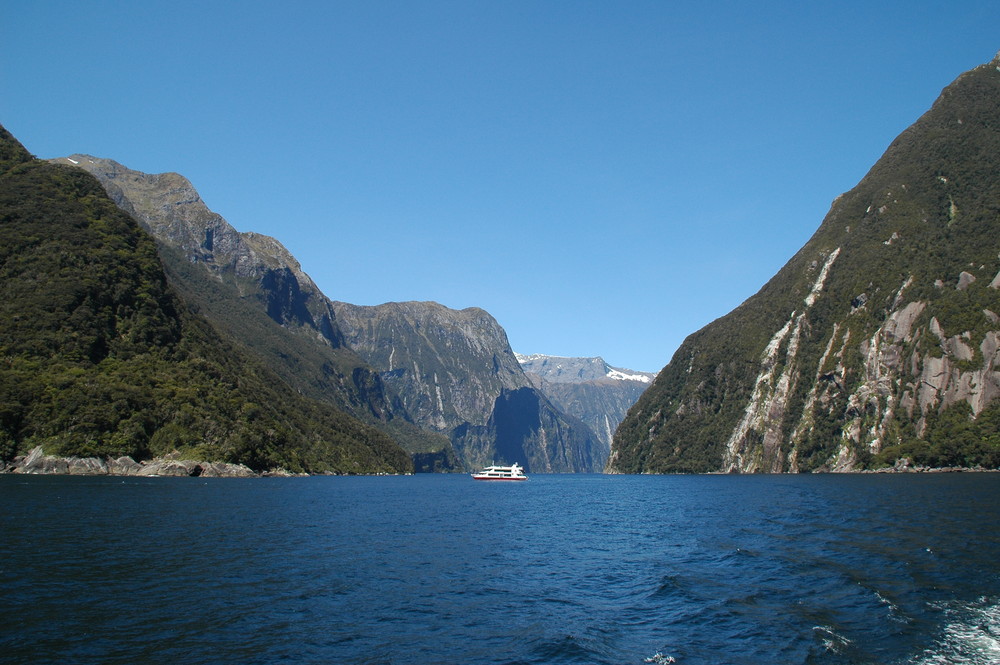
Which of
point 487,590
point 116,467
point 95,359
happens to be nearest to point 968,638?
point 487,590

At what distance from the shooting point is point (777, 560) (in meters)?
45.3

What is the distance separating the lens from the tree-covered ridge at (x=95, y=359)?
128375 mm

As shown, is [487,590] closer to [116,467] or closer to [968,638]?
[968,638]

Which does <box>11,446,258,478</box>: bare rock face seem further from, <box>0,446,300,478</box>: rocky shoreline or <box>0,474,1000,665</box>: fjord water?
<box>0,474,1000,665</box>: fjord water

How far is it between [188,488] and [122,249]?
12310 centimetres

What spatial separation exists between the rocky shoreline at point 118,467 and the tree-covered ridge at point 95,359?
182 centimetres

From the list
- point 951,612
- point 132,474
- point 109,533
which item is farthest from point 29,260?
point 951,612

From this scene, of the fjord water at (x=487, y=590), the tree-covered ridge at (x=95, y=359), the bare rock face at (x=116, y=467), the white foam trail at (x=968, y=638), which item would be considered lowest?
the bare rock face at (x=116, y=467)

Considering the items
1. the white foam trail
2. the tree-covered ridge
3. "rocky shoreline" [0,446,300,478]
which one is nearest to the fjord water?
the white foam trail

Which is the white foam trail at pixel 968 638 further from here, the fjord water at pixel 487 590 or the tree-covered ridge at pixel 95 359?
A: the tree-covered ridge at pixel 95 359

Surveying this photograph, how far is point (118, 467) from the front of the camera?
131125 millimetres

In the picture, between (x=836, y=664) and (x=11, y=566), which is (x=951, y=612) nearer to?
(x=836, y=664)

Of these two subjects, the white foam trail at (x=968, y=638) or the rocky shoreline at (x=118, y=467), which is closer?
the white foam trail at (x=968, y=638)

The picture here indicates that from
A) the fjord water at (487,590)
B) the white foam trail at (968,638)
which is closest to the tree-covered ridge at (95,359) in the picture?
the fjord water at (487,590)
